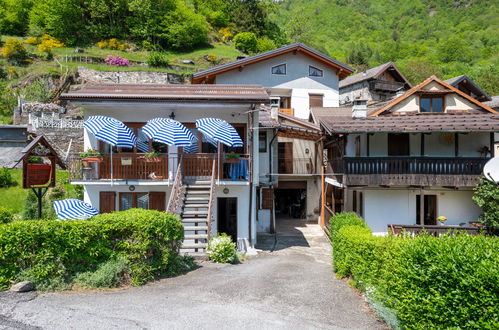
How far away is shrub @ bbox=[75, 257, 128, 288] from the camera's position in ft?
29.5

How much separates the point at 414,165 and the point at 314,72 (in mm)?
15190

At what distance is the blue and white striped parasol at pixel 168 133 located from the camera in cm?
1370

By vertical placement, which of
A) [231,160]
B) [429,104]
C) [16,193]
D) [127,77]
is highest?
[127,77]

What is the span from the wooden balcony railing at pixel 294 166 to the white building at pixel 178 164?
8.72 metres

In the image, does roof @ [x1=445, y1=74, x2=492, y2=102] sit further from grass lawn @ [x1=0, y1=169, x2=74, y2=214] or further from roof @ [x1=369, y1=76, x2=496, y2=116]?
grass lawn @ [x1=0, y1=169, x2=74, y2=214]

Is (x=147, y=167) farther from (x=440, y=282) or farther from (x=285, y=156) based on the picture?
(x=285, y=156)

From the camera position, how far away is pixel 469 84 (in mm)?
34094

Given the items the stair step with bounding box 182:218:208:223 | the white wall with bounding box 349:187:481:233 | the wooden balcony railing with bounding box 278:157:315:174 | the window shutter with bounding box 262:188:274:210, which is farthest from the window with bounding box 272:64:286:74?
the stair step with bounding box 182:218:208:223

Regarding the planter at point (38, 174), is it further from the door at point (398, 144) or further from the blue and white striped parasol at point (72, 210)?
the door at point (398, 144)

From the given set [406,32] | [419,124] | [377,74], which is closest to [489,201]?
[419,124]

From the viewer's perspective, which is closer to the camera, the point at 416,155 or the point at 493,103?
the point at 416,155

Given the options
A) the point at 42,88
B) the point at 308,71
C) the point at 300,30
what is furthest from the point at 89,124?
the point at 300,30

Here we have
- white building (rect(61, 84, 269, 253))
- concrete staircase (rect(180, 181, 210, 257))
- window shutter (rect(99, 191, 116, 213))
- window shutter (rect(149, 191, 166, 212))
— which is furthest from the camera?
window shutter (rect(149, 191, 166, 212))

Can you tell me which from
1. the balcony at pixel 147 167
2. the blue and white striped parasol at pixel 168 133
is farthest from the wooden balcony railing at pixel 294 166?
the blue and white striped parasol at pixel 168 133
